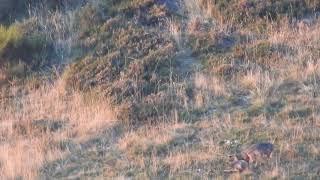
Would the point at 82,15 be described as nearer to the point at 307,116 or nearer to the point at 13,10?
the point at 13,10

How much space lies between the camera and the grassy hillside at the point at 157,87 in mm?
7953

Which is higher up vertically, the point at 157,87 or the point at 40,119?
the point at 157,87

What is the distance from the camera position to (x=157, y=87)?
9953 mm

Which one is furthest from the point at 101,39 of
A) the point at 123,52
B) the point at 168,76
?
the point at 168,76

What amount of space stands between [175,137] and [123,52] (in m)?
2.95

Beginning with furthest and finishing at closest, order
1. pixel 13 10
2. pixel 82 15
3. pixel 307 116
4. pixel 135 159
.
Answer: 1. pixel 13 10
2. pixel 82 15
3. pixel 307 116
4. pixel 135 159

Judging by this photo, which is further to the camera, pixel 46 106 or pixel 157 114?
pixel 46 106

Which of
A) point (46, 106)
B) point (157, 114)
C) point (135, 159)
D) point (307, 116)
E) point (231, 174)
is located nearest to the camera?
point (231, 174)

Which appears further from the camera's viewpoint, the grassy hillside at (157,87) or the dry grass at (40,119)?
the dry grass at (40,119)

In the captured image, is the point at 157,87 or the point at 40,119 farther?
the point at 157,87

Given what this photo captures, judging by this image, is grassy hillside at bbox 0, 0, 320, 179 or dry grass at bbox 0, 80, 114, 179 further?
dry grass at bbox 0, 80, 114, 179

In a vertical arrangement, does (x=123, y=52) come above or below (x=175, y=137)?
above

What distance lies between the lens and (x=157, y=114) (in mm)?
9086

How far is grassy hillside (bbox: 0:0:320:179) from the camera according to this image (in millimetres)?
7953
